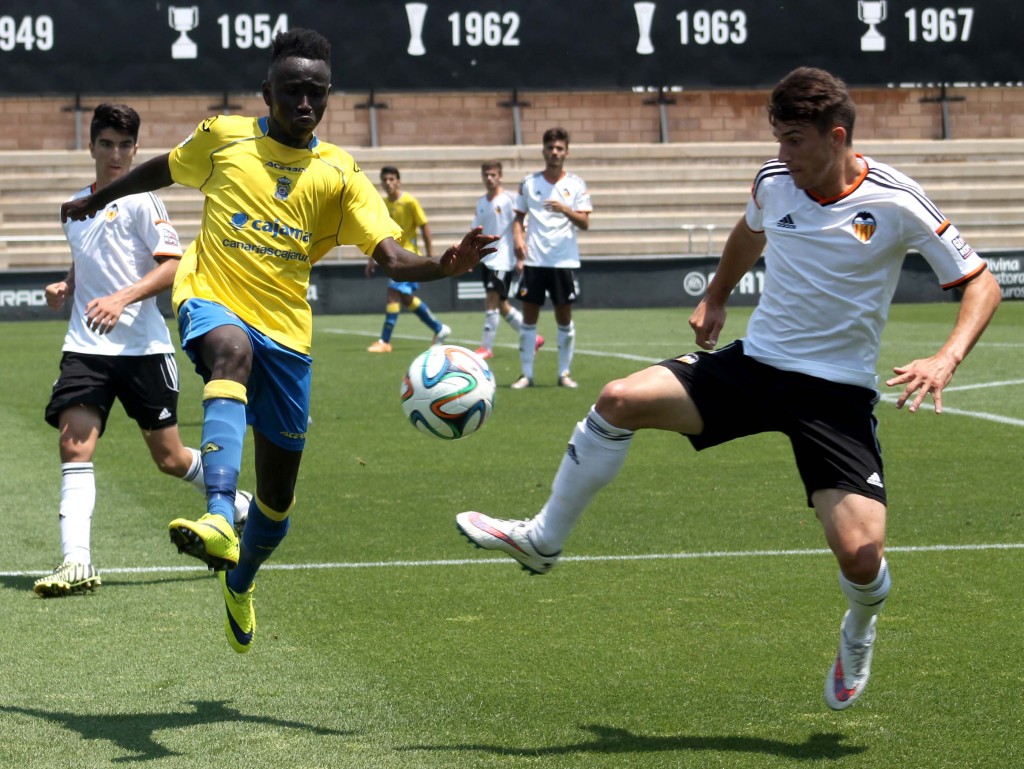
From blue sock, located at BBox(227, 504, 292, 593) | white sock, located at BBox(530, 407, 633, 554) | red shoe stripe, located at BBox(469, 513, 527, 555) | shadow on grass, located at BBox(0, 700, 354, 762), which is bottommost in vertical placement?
shadow on grass, located at BBox(0, 700, 354, 762)

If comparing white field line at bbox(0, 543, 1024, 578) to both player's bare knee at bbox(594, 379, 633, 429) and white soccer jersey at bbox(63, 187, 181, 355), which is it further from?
player's bare knee at bbox(594, 379, 633, 429)

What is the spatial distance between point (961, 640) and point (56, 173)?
2773cm

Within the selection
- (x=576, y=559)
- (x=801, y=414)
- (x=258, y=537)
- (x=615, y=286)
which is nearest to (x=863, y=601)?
(x=801, y=414)

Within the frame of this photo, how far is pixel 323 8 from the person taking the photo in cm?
3069

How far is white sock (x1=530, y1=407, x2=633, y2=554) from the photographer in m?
5.02

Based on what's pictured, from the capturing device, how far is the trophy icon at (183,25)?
99.1 feet

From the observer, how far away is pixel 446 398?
18.6 feet

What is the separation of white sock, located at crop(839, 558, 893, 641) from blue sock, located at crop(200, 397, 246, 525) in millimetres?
1899

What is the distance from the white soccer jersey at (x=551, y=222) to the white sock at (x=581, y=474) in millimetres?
10411

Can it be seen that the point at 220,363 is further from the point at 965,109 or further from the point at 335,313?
the point at 965,109

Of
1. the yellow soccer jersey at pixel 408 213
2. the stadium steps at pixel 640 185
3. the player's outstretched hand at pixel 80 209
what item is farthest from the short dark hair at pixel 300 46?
the stadium steps at pixel 640 185

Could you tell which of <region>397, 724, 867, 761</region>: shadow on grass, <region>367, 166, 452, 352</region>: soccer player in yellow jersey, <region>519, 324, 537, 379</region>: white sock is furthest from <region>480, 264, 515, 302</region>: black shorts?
<region>397, 724, 867, 761</region>: shadow on grass

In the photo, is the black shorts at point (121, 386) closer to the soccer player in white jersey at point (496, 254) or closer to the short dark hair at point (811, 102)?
the short dark hair at point (811, 102)

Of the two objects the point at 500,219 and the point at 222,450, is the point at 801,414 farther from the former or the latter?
the point at 500,219
